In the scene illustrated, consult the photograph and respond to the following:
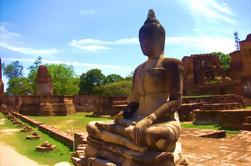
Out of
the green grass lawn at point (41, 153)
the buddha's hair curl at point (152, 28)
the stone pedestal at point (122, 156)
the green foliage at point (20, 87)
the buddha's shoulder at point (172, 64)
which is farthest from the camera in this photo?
the green foliage at point (20, 87)

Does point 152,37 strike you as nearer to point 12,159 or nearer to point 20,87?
point 12,159

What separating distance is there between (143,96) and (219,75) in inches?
1356

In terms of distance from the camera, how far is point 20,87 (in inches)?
1999

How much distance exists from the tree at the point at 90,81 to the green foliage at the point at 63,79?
3704mm

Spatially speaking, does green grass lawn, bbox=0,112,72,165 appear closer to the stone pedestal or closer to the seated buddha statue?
the stone pedestal

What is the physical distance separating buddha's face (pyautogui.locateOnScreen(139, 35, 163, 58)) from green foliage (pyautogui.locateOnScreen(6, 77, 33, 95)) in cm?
4729

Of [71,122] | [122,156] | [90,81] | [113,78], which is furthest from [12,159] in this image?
[113,78]

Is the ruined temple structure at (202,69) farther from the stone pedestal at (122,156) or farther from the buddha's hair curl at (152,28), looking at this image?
the stone pedestal at (122,156)

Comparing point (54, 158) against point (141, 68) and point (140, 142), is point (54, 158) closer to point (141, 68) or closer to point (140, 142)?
point (141, 68)

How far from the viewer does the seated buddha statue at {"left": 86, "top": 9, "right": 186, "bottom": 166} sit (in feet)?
10.6

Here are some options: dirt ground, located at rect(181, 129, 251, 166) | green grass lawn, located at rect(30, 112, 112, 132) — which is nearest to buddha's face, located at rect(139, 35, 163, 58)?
dirt ground, located at rect(181, 129, 251, 166)

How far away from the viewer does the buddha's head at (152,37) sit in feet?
14.1

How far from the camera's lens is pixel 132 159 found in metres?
3.29

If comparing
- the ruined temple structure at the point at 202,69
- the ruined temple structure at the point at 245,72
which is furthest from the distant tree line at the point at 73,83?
the ruined temple structure at the point at 245,72
